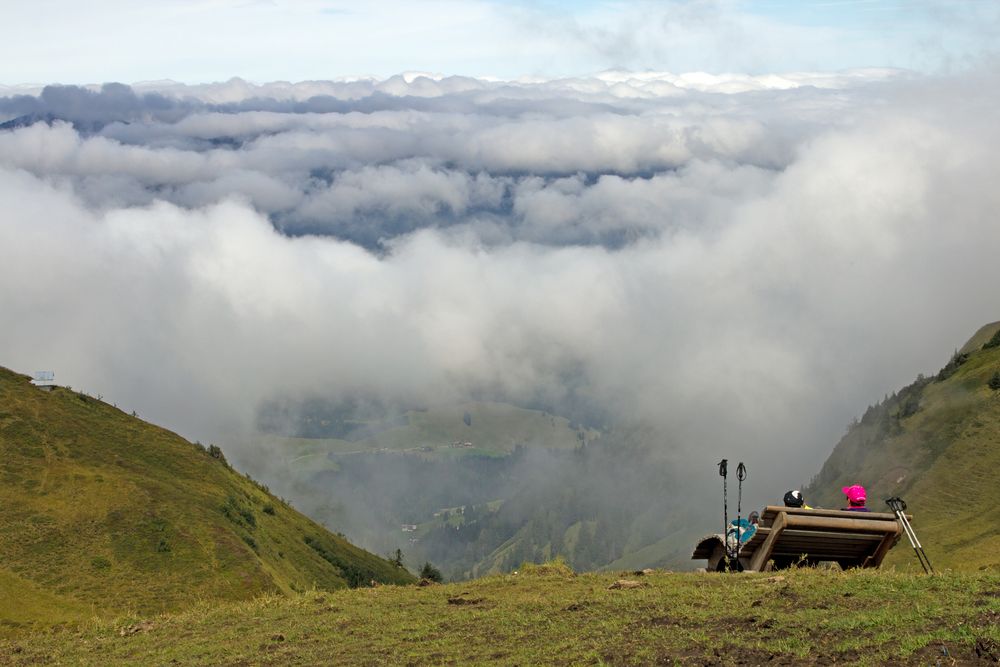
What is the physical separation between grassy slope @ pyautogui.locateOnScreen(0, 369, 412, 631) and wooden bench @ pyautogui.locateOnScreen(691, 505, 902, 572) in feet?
107

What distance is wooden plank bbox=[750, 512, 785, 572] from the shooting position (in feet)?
83.5

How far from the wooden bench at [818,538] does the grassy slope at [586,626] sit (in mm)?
1103

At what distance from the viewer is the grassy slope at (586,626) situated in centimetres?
1789

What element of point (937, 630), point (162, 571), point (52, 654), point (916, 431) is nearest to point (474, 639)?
point (937, 630)

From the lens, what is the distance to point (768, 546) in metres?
26.2

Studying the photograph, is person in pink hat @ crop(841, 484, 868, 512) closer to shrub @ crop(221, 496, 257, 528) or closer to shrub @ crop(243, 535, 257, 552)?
shrub @ crop(243, 535, 257, 552)

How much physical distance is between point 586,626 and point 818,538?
766 cm

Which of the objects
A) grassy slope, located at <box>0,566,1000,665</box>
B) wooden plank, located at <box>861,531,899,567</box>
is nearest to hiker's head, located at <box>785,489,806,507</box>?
wooden plank, located at <box>861,531,899,567</box>

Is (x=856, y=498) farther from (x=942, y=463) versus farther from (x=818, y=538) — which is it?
(x=942, y=463)

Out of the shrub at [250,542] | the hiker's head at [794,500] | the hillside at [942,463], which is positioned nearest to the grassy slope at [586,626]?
the hiker's head at [794,500]

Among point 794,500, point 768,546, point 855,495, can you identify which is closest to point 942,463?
point 855,495

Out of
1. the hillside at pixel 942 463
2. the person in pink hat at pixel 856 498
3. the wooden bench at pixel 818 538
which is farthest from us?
the hillside at pixel 942 463

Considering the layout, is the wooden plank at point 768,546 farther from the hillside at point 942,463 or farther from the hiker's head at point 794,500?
the hillside at point 942,463

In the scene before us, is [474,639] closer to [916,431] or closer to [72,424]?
[72,424]
